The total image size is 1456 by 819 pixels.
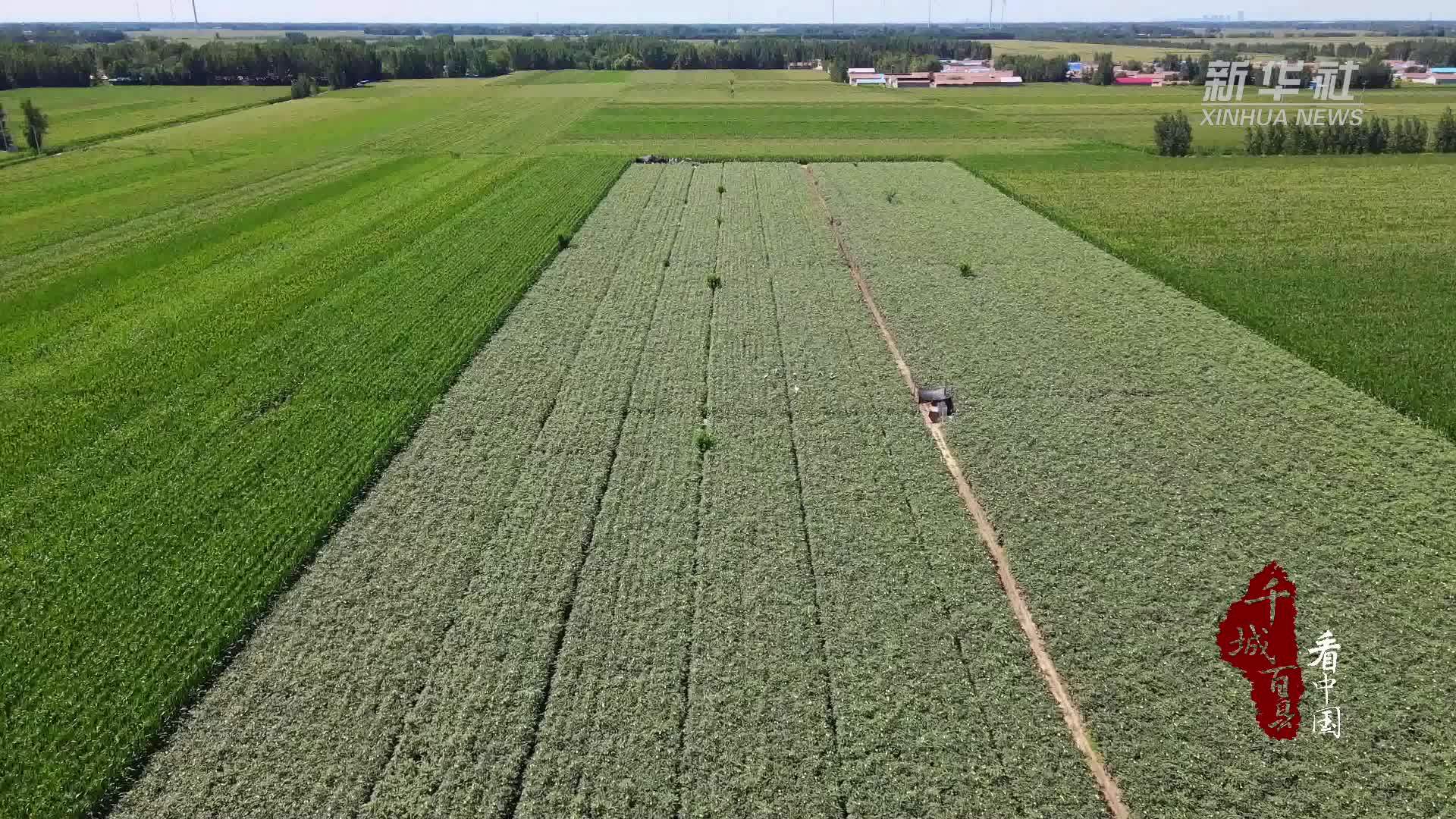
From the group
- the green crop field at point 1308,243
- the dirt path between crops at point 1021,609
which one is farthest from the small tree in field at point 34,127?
the dirt path between crops at point 1021,609

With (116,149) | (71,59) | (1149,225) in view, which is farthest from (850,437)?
(71,59)

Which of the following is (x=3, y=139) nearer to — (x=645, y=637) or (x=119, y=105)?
(x=119, y=105)

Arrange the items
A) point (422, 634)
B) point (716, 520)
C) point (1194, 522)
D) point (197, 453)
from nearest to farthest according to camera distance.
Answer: point (422, 634), point (1194, 522), point (716, 520), point (197, 453)

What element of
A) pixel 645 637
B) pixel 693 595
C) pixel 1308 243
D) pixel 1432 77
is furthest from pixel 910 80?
pixel 645 637

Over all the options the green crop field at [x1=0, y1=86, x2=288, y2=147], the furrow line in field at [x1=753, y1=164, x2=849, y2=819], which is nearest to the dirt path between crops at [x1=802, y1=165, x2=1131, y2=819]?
the furrow line in field at [x1=753, y1=164, x2=849, y2=819]

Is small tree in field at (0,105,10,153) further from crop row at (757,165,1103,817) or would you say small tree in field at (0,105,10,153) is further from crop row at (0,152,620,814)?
crop row at (757,165,1103,817)

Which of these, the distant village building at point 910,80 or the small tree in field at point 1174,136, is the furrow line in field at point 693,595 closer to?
the small tree in field at point 1174,136
